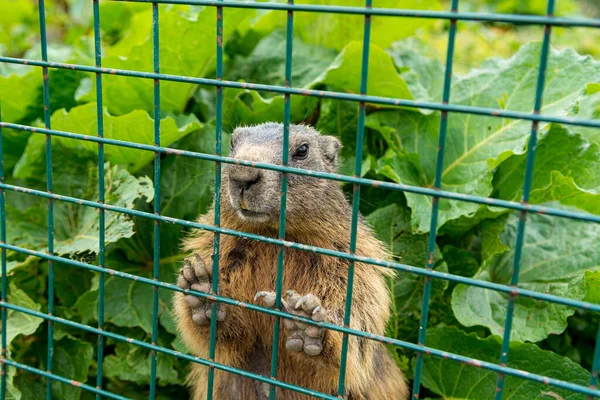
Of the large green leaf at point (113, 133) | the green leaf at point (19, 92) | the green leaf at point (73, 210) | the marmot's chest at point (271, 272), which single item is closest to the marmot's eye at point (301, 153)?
the marmot's chest at point (271, 272)

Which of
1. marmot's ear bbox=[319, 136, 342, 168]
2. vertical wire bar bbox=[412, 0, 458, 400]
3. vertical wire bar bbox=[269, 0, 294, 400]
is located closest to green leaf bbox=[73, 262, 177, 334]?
marmot's ear bbox=[319, 136, 342, 168]

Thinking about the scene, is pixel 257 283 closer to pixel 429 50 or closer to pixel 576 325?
pixel 576 325

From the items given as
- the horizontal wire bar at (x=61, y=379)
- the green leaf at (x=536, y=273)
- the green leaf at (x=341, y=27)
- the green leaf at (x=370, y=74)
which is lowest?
the horizontal wire bar at (x=61, y=379)

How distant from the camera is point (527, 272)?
365 cm

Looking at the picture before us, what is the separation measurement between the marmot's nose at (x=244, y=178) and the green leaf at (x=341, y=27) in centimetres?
226

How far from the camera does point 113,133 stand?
3.53m

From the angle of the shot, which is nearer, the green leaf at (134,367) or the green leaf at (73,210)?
the green leaf at (73,210)

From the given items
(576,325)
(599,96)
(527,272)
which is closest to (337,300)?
(527,272)

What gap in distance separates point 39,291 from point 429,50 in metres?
3.83

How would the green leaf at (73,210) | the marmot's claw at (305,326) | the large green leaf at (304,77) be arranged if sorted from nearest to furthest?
the marmot's claw at (305,326)
the green leaf at (73,210)
the large green leaf at (304,77)

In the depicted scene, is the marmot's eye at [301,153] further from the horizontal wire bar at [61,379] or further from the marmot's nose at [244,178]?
the horizontal wire bar at [61,379]

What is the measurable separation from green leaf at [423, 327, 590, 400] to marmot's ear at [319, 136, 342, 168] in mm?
1088

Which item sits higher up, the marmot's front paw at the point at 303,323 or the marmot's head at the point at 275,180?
the marmot's head at the point at 275,180

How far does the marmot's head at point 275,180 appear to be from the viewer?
2592 millimetres
